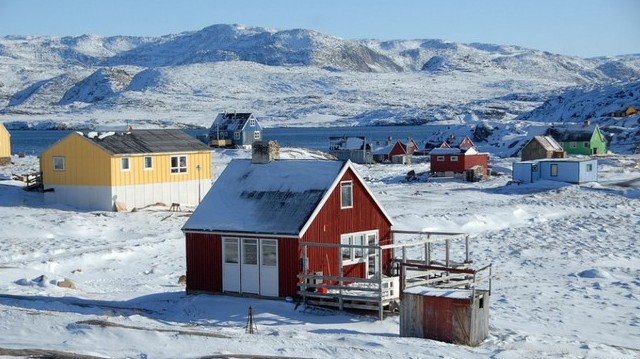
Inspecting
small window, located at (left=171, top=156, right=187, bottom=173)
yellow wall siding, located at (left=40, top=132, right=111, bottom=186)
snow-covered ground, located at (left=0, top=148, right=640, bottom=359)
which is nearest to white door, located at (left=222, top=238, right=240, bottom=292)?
snow-covered ground, located at (left=0, top=148, right=640, bottom=359)

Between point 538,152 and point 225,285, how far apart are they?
64.8m

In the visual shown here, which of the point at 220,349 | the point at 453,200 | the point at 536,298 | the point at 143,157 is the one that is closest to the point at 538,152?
the point at 453,200

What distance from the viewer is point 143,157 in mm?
48375

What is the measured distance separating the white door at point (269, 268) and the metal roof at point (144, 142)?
2197cm

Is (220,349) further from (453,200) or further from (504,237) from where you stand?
(453,200)

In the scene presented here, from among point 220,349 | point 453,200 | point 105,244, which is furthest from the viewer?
point 453,200

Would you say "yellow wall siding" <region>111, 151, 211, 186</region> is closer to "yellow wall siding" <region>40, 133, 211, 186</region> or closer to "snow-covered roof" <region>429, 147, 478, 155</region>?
"yellow wall siding" <region>40, 133, 211, 186</region>

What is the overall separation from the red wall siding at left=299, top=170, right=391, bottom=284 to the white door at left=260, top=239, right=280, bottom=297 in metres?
0.83

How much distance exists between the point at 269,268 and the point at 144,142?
24.9 m

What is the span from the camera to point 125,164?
47594 mm

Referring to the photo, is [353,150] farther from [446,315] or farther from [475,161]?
[446,315]

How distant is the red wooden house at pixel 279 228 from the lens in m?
26.4

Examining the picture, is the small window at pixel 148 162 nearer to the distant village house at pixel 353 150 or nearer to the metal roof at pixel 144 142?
the metal roof at pixel 144 142

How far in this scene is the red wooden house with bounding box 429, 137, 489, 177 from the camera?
76812 millimetres
